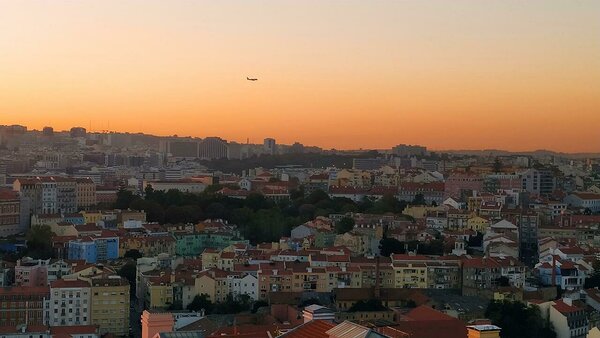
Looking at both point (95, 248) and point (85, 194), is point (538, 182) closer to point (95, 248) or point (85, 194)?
point (85, 194)

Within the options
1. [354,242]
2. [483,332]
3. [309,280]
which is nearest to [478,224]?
[354,242]

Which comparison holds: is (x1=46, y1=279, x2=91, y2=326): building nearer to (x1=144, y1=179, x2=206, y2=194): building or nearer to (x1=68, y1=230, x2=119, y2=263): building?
(x1=68, y1=230, x2=119, y2=263): building

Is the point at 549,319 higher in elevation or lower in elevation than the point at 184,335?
lower

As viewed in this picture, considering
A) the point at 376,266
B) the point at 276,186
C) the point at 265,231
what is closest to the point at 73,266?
the point at 376,266

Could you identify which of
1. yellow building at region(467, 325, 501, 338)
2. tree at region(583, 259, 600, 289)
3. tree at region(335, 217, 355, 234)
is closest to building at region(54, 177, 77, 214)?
tree at region(335, 217, 355, 234)

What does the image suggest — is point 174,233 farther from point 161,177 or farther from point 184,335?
point 161,177
